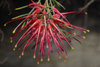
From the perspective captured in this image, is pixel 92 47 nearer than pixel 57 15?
No

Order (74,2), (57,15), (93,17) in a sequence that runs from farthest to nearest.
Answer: (93,17) < (74,2) < (57,15)

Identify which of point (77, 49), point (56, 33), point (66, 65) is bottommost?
point (66, 65)

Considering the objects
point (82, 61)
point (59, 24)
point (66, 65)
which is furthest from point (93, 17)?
point (59, 24)

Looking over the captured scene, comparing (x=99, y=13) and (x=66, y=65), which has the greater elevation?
(x=99, y=13)

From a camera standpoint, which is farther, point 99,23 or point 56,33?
point 99,23

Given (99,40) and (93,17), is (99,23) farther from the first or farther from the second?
(99,40)

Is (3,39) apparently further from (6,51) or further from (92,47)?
(92,47)

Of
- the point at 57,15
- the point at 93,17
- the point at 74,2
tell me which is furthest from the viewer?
the point at 93,17

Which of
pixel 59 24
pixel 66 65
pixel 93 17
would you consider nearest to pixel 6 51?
pixel 66 65

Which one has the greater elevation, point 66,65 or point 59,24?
point 59,24
